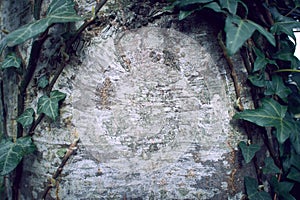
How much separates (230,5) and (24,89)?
62 centimetres

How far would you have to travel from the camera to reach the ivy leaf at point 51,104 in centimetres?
86

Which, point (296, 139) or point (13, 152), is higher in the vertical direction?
point (296, 139)

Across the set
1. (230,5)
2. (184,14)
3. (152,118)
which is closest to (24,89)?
(152,118)

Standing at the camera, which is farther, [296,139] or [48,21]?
[296,139]

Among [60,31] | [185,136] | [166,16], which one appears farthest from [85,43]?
[185,136]

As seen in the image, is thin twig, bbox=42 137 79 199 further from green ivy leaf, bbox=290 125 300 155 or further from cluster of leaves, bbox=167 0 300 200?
green ivy leaf, bbox=290 125 300 155

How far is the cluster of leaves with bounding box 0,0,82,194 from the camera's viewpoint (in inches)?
31.6

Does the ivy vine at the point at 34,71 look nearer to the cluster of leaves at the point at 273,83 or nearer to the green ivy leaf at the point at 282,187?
the cluster of leaves at the point at 273,83

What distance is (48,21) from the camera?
0.81 meters

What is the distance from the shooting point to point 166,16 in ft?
2.83

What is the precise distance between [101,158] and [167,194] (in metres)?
0.20

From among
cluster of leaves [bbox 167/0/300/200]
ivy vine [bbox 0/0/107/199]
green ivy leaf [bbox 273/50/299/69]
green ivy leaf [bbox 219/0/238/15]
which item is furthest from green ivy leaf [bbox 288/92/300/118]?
ivy vine [bbox 0/0/107/199]

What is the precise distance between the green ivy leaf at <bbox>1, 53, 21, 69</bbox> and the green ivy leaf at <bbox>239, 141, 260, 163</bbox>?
674mm

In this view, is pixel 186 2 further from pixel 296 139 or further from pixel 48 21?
pixel 296 139
